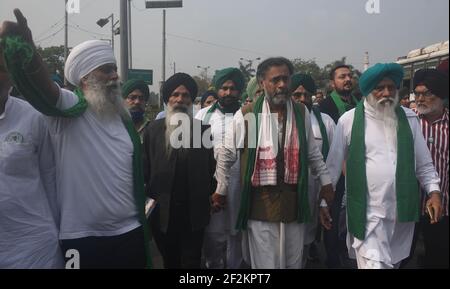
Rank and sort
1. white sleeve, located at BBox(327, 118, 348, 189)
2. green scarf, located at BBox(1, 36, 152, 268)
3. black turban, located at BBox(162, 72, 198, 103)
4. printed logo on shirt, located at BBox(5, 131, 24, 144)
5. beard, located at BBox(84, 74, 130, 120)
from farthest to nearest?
black turban, located at BBox(162, 72, 198, 103), white sleeve, located at BBox(327, 118, 348, 189), beard, located at BBox(84, 74, 130, 120), printed logo on shirt, located at BBox(5, 131, 24, 144), green scarf, located at BBox(1, 36, 152, 268)

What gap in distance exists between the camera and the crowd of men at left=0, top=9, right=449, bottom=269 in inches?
83.4

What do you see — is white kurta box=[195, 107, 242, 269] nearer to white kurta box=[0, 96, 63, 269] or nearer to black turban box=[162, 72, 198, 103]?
black turban box=[162, 72, 198, 103]

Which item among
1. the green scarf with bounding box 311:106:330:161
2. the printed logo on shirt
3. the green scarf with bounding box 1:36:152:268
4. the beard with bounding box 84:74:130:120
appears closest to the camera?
the green scarf with bounding box 1:36:152:268

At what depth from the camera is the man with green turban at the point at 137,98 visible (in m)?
4.14

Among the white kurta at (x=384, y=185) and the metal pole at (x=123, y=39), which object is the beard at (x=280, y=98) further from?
the metal pole at (x=123, y=39)

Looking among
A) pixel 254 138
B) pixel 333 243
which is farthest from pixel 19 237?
pixel 333 243

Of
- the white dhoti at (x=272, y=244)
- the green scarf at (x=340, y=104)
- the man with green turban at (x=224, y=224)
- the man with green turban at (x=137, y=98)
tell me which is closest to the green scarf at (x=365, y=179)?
the white dhoti at (x=272, y=244)

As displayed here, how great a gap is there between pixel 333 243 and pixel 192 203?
162cm

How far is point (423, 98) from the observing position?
11.1 feet

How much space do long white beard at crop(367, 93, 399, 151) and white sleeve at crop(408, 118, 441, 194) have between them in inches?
5.6

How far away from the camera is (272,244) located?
299 centimetres

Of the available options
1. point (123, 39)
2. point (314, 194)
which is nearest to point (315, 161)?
point (314, 194)

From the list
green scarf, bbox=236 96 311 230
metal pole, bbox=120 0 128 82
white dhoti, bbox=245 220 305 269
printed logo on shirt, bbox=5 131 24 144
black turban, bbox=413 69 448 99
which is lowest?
white dhoti, bbox=245 220 305 269

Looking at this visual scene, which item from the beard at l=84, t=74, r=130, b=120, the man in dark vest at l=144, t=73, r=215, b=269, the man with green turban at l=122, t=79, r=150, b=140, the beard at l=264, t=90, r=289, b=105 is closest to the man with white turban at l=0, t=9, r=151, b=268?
the beard at l=84, t=74, r=130, b=120
